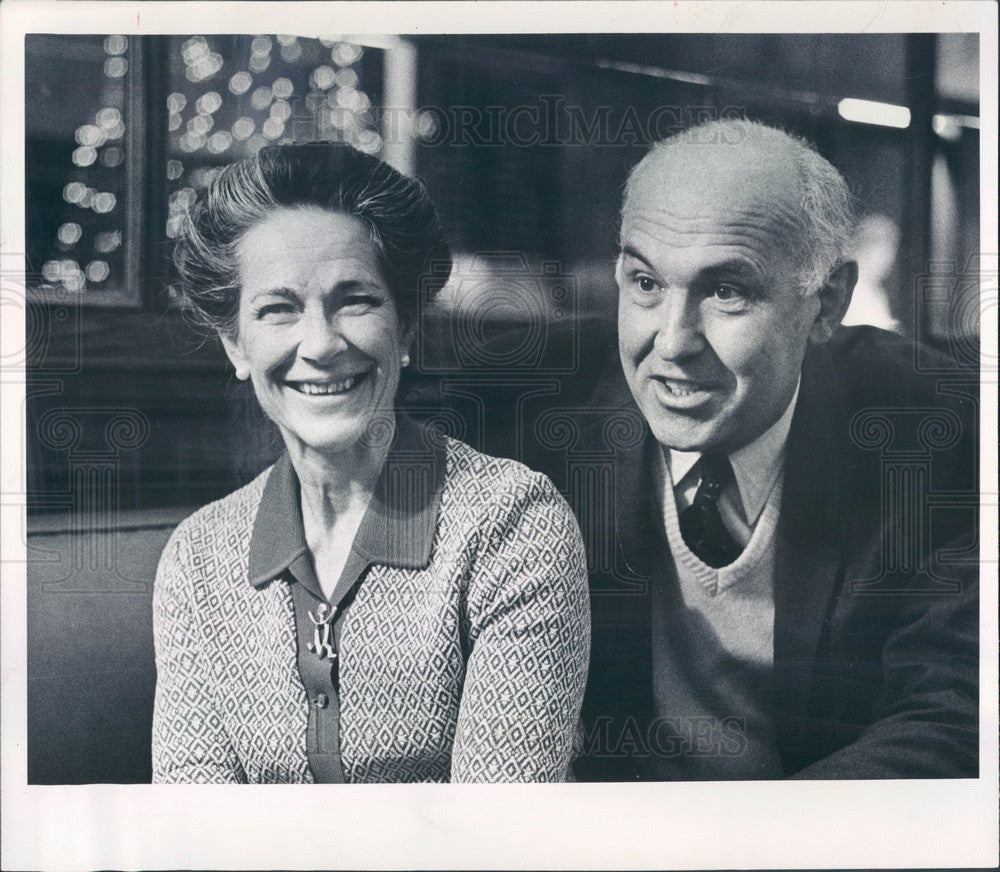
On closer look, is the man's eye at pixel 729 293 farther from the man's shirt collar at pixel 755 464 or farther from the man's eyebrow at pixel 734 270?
the man's shirt collar at pixel 755 464

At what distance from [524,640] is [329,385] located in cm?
85

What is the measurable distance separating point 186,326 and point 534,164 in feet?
3.34

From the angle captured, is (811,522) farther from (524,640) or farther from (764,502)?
(524,640)

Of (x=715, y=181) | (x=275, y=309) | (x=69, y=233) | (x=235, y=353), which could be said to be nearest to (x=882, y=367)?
(x=715, y=181)

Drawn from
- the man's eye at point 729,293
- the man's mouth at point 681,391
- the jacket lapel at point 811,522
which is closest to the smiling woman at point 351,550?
the man's mouth at point 681,391

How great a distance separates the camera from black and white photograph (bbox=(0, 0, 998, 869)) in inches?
107

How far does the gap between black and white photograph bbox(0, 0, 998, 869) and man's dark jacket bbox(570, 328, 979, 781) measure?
0.4 inches

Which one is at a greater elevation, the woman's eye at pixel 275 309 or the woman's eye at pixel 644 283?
the woman's eye at pixel 644 283

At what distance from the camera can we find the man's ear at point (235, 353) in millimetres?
2732

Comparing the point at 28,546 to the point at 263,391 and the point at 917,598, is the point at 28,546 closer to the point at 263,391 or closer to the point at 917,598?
the point at 263,391

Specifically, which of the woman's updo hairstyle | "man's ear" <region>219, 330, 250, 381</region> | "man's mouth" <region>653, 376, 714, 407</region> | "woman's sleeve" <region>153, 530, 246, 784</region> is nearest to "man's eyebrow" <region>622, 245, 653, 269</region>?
"man's mouth" <region>653, 376, 714, 407</region>

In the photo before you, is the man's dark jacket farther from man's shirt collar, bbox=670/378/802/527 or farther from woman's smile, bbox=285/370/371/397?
woman's smile, bbox=285/370/371/397

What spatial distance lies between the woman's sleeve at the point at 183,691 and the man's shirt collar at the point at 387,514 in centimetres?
21

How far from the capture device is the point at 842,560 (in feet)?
9.07
